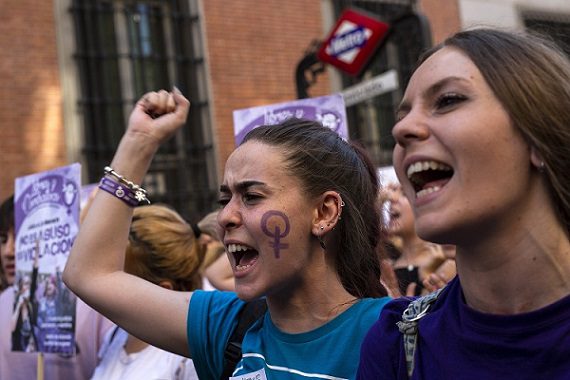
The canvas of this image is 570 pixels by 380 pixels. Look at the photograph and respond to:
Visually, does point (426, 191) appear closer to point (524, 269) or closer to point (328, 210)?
point (524, 269)

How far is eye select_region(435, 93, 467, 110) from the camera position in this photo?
4.33 feet

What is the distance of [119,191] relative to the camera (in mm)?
2344

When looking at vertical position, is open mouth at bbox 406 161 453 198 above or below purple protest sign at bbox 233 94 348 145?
below

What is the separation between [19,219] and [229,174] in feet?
6.31

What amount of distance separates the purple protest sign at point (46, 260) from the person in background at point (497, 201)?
2145 mm

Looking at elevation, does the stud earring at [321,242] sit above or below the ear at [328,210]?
below

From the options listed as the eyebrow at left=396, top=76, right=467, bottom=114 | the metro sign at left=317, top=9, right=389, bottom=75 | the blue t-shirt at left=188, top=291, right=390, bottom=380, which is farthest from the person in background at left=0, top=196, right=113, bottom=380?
the metro sign at left=317, top=9, right=389, bottom=75

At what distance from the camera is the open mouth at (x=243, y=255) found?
1988mm

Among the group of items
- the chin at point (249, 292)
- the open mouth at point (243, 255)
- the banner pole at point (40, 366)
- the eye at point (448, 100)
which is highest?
the eye at point (448, 100)

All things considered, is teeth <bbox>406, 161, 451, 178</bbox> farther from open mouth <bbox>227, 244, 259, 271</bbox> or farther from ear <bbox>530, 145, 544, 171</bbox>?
open mouth <bbox>227, 244, 259, 271</bbox>

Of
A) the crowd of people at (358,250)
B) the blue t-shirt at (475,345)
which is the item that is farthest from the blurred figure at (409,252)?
the blue t-shirt at (475,345)

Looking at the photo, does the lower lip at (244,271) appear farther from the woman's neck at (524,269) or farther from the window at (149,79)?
the window at (149,79)

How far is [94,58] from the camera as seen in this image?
8.09m

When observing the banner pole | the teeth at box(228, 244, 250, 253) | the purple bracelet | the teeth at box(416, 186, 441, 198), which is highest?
the teeth at box(416, 186, 441, 198)
